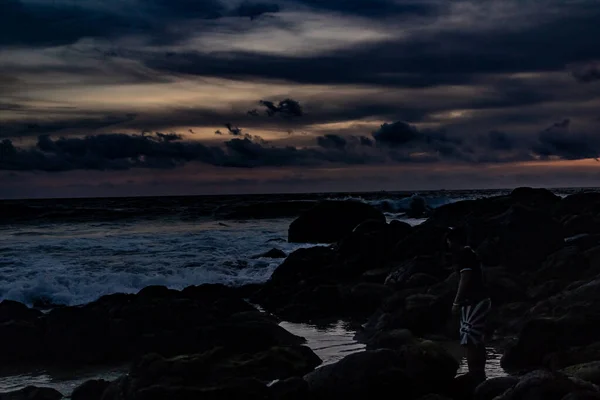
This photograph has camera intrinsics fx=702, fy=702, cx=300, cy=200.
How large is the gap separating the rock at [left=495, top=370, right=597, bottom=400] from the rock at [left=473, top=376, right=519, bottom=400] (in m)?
0.42

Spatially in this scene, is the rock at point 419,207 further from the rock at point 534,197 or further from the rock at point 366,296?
the rock at point 366,296

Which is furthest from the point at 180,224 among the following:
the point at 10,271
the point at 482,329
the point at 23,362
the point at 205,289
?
the point at 482,329

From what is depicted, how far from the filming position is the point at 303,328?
13.5 metres

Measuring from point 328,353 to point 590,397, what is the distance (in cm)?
533

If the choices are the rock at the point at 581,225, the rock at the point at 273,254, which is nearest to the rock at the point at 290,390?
the rock at the point at 581,225

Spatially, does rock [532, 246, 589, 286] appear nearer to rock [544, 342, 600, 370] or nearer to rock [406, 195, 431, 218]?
rock [544, 342, 600, 370]

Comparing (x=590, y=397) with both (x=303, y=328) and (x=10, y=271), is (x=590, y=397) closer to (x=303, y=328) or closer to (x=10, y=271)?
(x=303, y=328)

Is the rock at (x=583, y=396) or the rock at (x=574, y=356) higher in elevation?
the rock at (x=583, y=396)

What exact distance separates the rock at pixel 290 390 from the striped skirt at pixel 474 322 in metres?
2.15

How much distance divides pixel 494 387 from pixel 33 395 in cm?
547

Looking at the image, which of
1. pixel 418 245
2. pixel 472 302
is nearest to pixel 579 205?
pixel 418 245

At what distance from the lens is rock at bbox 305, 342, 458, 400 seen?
25.0ft

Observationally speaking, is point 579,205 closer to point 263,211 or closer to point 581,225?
point 581,225

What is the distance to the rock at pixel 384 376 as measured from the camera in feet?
25.0
